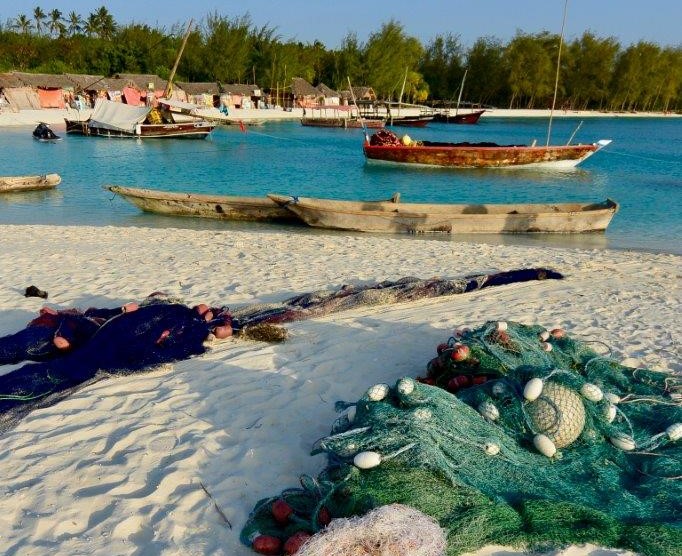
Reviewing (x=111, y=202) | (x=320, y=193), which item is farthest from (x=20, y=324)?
(x=320, y=193)

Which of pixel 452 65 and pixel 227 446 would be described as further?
pixel 452 65

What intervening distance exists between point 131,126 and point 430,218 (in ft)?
92.2

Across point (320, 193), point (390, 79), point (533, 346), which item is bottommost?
point (320, 193)

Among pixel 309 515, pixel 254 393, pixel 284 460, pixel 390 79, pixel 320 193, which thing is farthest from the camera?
pixel 390 79

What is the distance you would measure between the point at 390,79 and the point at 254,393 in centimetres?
7790

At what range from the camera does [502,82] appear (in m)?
85.6

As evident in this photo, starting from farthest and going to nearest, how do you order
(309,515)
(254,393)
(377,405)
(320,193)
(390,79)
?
(390,79), (320,193), (254,393), (377,405), (309,515)

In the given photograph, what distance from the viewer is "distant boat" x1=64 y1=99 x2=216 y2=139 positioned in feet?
114

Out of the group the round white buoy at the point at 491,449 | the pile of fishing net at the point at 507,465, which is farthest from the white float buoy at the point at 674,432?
the round white buoy at the point at 491,449

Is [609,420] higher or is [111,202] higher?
[609,420]

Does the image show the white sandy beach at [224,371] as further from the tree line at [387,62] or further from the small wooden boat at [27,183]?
the tree line at [387,62]

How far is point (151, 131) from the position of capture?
114 feet

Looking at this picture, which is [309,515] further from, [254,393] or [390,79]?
[390,79]

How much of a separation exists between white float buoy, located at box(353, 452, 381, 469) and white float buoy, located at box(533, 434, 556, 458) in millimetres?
1070
